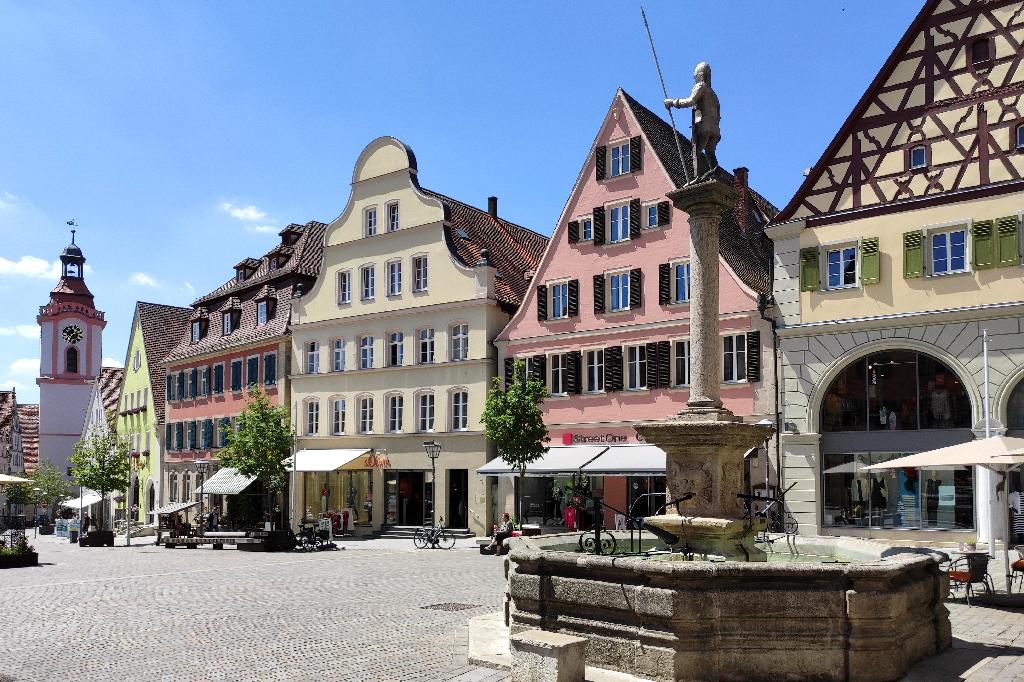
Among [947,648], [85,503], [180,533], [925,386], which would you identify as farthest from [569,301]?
[85,503]

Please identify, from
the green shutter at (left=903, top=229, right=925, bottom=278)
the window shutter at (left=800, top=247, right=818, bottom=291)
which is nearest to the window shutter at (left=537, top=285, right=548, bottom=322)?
the window shutter at (left=800, top=247, right=818, bottom=291)

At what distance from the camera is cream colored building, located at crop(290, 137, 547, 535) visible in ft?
127

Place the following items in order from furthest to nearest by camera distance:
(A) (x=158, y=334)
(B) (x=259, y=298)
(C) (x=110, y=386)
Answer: (C) (x=110, y=386) → (A) (x=158, y=334) → (B) (x=259, y=298)

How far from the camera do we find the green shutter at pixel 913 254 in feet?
89.8

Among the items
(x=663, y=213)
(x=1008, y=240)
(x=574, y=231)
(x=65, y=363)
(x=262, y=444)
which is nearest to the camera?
(x=1008, y=240)

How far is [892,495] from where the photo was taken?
2833 cm

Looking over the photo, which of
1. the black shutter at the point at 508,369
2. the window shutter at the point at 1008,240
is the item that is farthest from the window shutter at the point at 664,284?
the window shutter at the point at 1008,240

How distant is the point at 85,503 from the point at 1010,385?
49739mm

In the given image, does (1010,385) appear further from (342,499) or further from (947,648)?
(342,499)

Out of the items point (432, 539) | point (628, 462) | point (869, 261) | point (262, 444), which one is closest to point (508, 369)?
point (628, 462)

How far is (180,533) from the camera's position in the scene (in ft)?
137

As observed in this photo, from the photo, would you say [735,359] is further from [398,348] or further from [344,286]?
[344,286]

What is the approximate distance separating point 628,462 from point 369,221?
1743 centimetres

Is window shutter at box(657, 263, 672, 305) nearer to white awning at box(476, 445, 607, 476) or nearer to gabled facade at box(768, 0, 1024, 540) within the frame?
gabled facade at box(768, 0, 1024, 540)
